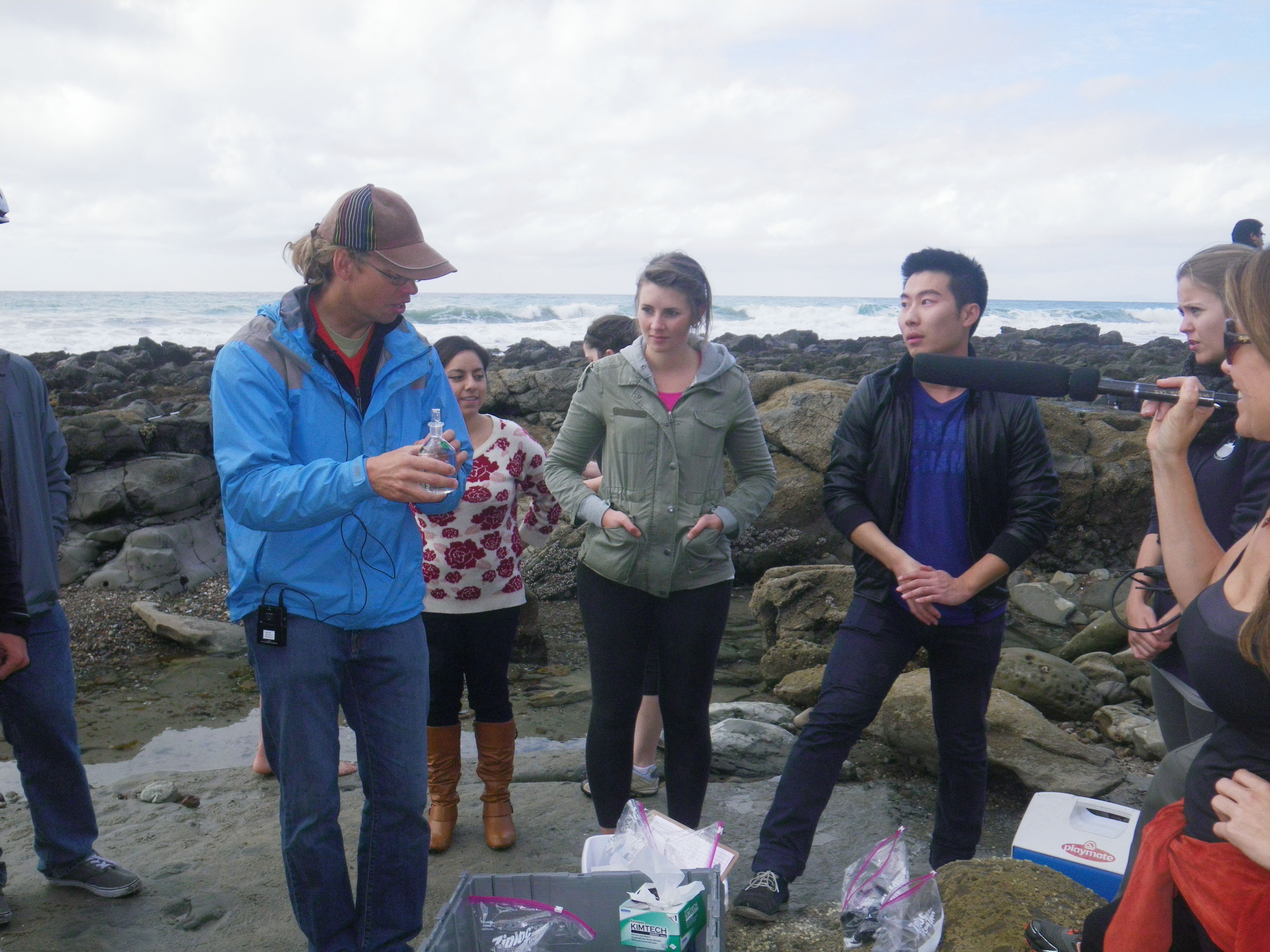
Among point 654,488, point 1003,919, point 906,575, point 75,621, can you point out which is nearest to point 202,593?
point 75,621

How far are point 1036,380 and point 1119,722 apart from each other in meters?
3.31

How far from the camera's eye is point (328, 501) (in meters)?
2.35

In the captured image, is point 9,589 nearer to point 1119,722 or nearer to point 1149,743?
point 1149,743

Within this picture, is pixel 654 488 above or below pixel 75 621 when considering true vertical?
above

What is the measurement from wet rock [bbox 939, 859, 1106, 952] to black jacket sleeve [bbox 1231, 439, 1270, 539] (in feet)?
3.45

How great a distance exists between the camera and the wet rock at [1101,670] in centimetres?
573

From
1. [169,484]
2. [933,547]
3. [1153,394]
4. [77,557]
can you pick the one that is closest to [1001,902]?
[933,547]

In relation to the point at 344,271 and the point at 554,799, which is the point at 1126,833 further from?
the point at 344,271

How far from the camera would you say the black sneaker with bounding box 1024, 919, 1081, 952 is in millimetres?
2102

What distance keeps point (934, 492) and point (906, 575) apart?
0.33 m

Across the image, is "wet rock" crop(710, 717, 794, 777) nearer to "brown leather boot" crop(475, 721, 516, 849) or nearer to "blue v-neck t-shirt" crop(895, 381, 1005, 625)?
"brown leather boot" crop(475, 721, 516, 849)

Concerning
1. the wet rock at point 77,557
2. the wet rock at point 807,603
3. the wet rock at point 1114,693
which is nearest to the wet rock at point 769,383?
the wet rock at point 807,603

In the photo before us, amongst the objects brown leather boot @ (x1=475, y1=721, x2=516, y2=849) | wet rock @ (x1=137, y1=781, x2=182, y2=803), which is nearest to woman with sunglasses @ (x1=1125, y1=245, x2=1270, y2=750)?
brown leather boot @ (x1=475, y1=721, x2=516, y2=849)

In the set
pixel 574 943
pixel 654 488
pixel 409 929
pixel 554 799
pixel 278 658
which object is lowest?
pixel 554 799
